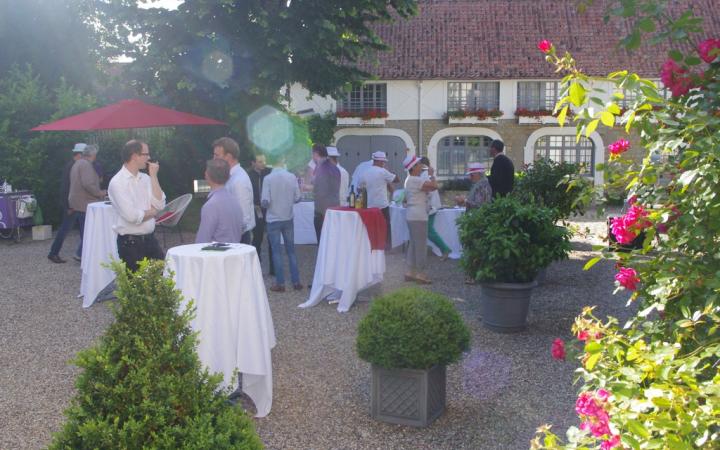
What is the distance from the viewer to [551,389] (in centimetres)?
563

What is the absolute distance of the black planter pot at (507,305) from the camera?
7.27 metres

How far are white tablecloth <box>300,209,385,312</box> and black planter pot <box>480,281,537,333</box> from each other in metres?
1.66

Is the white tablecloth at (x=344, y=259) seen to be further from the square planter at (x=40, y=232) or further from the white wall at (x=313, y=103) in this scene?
the white wall at (x=313, y=103)

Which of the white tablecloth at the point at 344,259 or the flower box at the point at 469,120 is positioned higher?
the flower box at the point at 469,120

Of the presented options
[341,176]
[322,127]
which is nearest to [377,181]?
[341,176]

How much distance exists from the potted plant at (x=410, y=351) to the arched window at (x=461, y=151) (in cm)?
2651

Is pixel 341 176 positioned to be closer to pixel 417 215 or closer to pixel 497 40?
pixel 417 215

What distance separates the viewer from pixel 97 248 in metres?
8.81

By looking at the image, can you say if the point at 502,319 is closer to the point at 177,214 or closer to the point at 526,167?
the point at 177,214

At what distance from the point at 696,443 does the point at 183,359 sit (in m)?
1.81

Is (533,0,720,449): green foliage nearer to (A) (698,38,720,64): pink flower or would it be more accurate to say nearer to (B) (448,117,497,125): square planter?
(A) (698,38,720,64): pink flower

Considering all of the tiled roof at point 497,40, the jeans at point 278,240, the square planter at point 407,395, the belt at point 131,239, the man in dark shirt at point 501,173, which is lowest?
the square planter at point 407,395

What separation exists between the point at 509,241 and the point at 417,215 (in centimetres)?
269

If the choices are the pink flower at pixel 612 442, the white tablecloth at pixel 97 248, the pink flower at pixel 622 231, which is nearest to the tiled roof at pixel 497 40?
the white tablecloth at pixel 97 248
